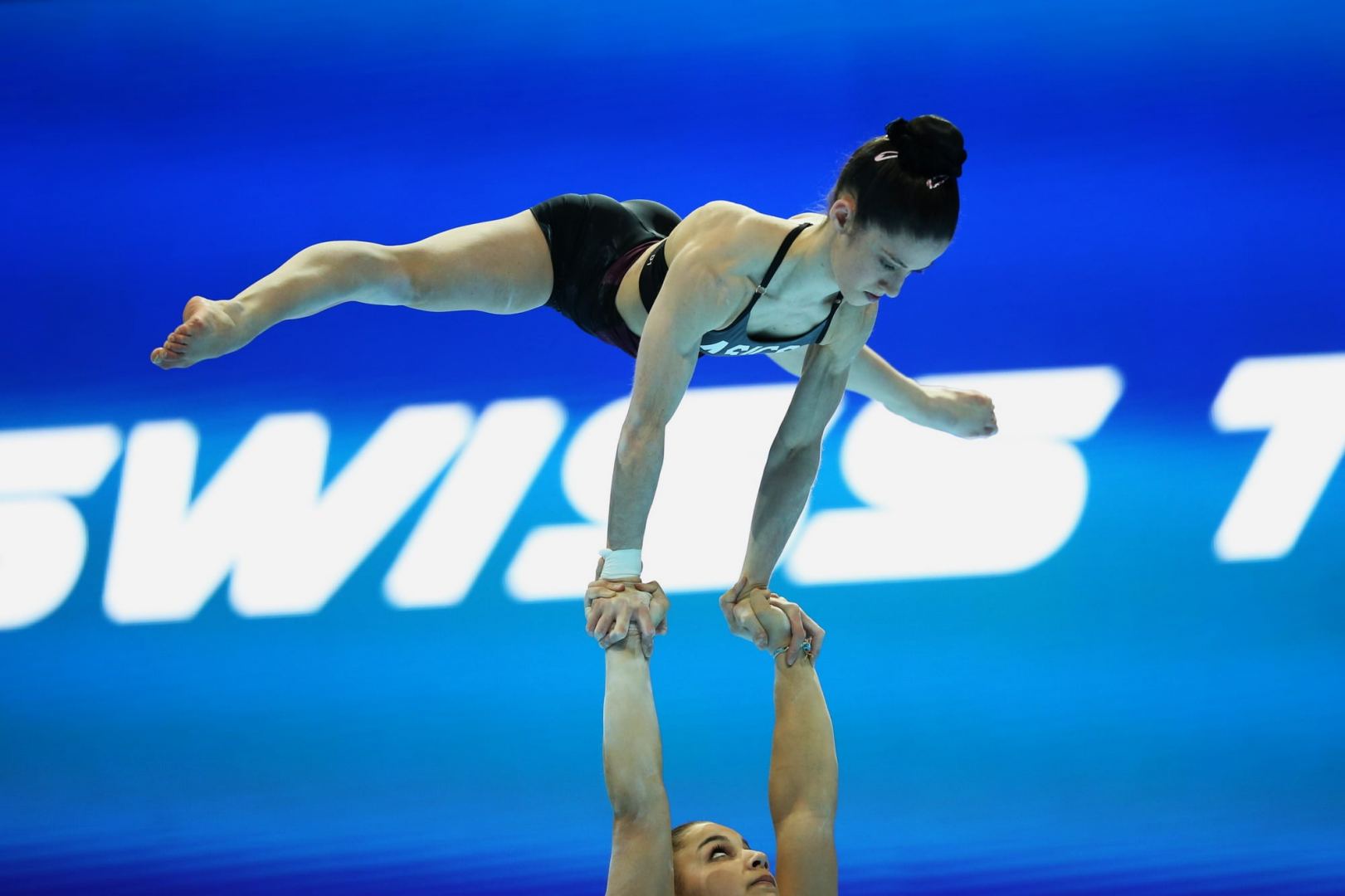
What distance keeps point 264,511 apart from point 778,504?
2.21 meters

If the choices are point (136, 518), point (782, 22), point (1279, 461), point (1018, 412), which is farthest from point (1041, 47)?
point (136, 518)

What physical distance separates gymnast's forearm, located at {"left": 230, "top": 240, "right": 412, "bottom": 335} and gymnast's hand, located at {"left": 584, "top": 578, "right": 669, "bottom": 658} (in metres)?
0.88

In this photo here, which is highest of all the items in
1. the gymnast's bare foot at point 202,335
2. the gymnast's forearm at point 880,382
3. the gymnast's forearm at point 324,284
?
the gymnast's forearm at point 880,382

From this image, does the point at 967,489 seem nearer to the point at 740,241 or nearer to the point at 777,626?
the point at 777,626

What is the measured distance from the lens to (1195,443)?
15.1 ft

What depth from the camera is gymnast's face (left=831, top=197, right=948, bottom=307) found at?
2.54 metres

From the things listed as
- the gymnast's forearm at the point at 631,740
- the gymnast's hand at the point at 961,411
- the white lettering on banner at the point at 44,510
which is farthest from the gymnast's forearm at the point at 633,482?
the white lettering on banner at the point at 44,510

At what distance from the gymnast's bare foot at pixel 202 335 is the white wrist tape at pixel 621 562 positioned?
83 centimetres

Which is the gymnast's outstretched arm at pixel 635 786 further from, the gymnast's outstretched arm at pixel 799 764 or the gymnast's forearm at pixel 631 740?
the gymnast's outstretched arm at pixel 799 764

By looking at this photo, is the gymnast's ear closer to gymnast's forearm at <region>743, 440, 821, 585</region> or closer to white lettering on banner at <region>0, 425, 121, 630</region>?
gymnast's forearm at <region>743, 440, 821, 585</region>

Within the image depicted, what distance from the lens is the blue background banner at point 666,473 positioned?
4355 millimetres

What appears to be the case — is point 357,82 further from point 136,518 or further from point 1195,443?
point 1195,443

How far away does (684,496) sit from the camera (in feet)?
15.0

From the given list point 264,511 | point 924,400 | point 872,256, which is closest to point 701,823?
point 872,256
